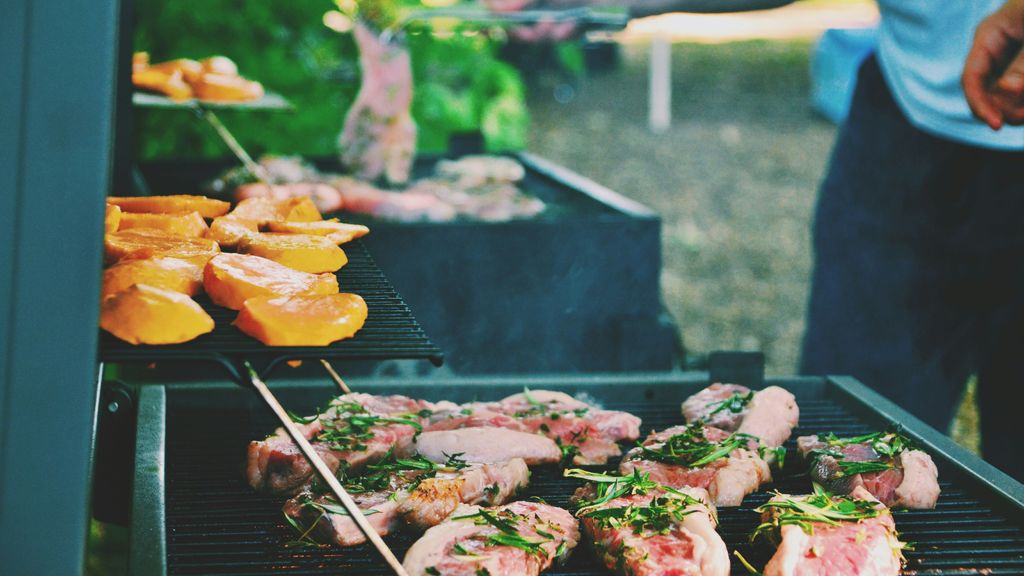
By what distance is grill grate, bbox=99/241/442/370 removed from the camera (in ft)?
4.83

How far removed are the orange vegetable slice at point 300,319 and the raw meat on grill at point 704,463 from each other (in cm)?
94

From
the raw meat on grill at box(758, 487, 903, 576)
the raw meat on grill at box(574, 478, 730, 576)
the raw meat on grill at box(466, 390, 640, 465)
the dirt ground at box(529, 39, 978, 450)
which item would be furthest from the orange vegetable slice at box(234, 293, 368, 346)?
the dirt ground at box(529, 39, 978, 450)

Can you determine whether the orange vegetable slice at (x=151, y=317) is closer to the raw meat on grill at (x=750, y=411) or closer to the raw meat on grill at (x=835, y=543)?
the raw meat on grill at (x=835, y=543)

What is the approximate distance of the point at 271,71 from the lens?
633 cm

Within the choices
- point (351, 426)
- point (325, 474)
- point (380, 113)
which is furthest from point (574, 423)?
point (380, 113)

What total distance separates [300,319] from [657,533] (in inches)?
32.9

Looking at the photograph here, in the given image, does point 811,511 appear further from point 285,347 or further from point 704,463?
point 285,347

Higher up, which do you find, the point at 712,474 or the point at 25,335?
the point at 25,335

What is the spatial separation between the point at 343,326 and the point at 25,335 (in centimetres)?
45

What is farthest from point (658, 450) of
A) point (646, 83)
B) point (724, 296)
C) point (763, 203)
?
point (646, 83)

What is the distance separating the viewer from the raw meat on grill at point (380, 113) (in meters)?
4.92

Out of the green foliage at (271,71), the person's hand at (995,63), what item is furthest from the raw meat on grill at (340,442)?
the green foliage at (271,71)

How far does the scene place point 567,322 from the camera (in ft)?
12.9

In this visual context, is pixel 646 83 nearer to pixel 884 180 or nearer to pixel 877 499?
pixel 884 180
